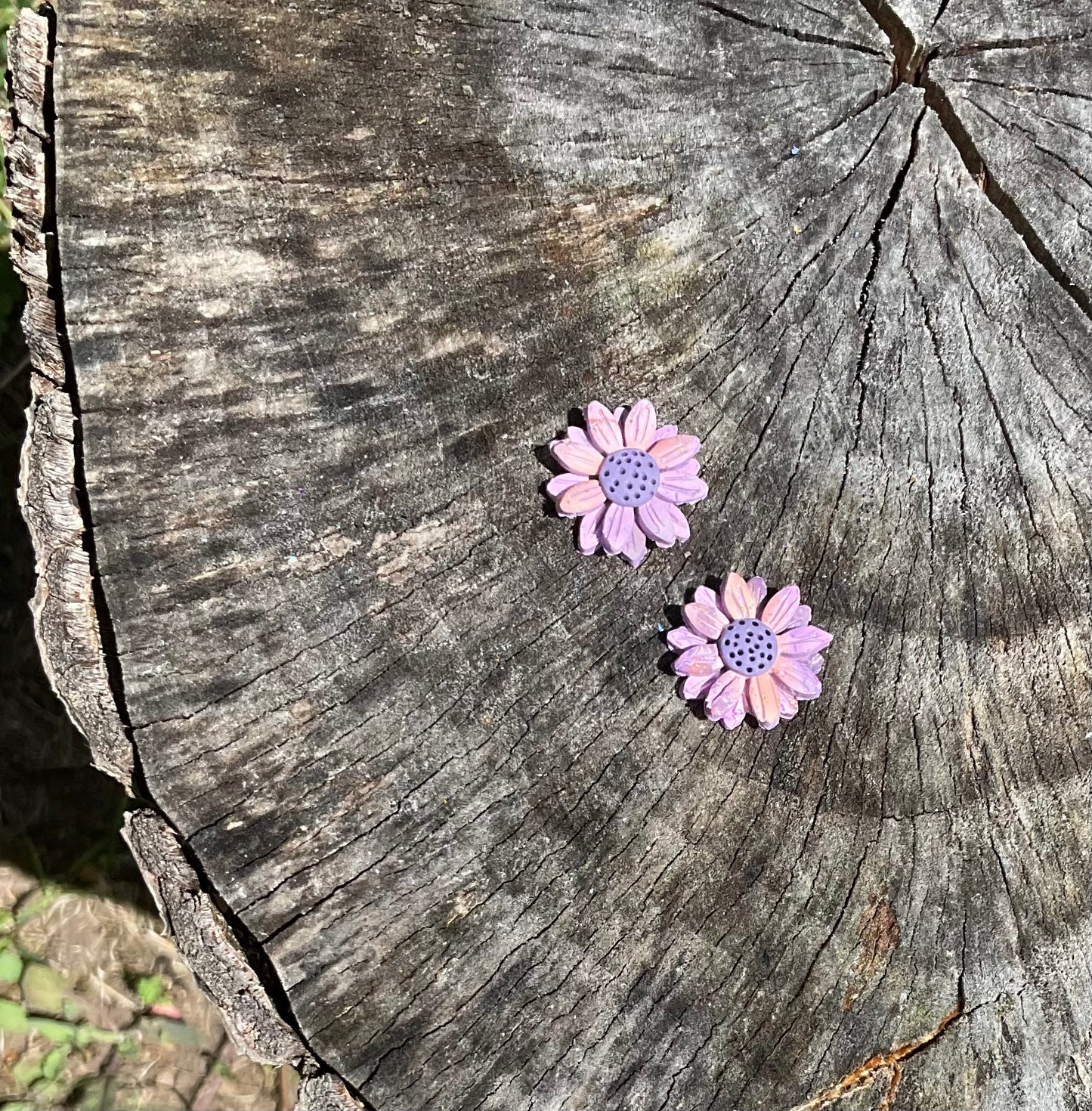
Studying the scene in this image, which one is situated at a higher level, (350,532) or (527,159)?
(527,159)

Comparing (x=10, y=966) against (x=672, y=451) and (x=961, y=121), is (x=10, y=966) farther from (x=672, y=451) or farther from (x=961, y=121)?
(x=961, y=121)

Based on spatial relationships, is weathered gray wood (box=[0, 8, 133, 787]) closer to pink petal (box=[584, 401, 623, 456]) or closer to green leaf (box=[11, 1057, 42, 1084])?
pink petal (box=[584, 401, 623, 456])

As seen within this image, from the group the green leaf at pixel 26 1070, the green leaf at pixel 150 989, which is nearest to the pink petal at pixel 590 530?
the green leaf at pixel 150 989

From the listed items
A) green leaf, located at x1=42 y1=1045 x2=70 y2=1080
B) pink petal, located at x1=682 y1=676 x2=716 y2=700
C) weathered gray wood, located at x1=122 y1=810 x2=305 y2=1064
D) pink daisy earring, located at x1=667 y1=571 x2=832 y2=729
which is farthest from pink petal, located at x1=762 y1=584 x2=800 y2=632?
green leaf, located at x1=42 y1=1045 x2=70 y2=1080

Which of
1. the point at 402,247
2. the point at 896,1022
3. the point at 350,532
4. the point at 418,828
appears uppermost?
the point at 402,247

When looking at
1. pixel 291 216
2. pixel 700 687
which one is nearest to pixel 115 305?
pixel 291 216

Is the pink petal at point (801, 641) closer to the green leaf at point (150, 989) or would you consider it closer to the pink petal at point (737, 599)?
the pink petal at point (737, 599)

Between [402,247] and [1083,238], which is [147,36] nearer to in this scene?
[402,247]
